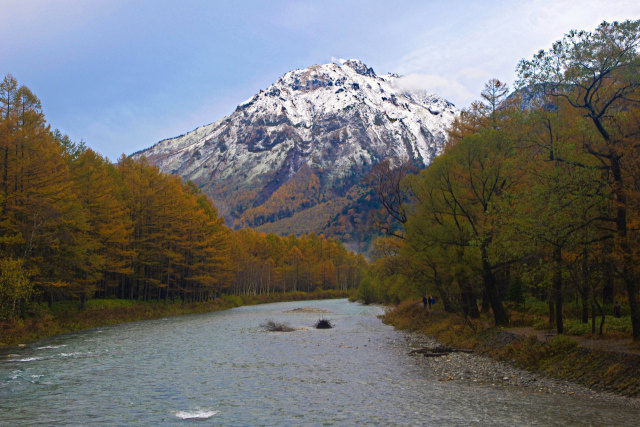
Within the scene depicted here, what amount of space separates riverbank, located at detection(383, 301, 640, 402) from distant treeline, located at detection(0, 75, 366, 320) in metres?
30.6

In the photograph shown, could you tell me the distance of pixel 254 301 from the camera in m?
98.5

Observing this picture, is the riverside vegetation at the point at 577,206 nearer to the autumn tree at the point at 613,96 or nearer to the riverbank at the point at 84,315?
the autumn tree at the point at 613,96

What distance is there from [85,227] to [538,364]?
1489 inches

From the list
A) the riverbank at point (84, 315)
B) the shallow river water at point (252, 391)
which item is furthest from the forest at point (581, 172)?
the riverbank at point (84, 315)

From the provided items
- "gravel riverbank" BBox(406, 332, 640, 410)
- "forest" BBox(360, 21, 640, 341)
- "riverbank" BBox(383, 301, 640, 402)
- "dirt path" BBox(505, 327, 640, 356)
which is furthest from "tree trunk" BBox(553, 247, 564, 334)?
"gravel riverbank" BBox(406, 332, 640, 410)

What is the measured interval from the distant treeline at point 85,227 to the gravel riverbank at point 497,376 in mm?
29140

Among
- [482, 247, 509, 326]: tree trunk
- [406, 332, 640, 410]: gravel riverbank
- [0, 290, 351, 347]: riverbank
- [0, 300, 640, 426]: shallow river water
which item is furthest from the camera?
[0, 290, 351, 347]: riverbank

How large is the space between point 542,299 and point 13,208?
44.7 meters

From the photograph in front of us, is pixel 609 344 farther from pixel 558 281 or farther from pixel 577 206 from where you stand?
pixel 577 206

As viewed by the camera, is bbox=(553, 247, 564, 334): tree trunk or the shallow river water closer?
the shallow river water

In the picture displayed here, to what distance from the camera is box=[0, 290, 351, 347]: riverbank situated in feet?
105

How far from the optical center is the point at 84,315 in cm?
4284

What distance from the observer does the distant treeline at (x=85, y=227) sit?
117 ft

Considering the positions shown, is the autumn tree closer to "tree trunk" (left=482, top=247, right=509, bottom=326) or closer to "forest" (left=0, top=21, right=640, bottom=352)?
"forest" (left=0, top=21, right=640, bottom=352)
